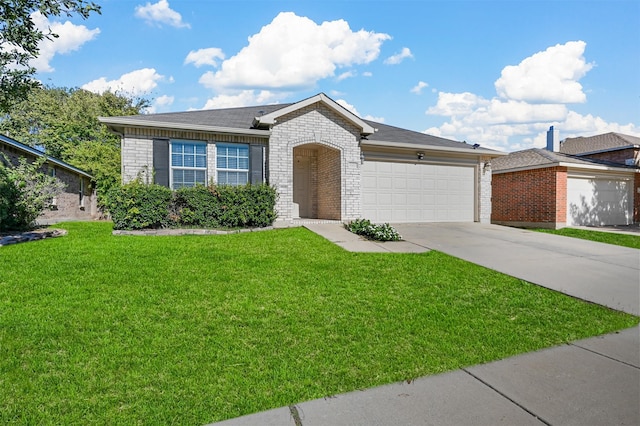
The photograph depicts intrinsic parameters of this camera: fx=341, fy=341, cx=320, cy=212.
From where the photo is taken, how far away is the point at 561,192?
1444 centimetres

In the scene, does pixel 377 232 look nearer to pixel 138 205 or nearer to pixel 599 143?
pixel 138 205

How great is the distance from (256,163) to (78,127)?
963 inches

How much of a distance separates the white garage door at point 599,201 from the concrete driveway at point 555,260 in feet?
19.9

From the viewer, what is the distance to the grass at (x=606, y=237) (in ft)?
34.8

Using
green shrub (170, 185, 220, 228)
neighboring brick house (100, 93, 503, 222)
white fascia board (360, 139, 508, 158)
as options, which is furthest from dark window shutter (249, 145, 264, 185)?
white fascia board (360, 139, 508, 158)

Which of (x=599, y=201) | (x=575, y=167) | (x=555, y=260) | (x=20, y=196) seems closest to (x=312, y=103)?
(x=555, y=260)

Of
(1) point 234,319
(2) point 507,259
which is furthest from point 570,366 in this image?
(2) point 507,259

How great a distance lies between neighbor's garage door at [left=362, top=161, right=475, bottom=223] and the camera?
13148mm

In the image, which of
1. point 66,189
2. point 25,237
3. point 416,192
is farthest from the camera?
point 66,189

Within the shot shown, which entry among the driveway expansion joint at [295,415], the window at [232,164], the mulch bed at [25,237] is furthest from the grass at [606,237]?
the mulch bed at [25,237]

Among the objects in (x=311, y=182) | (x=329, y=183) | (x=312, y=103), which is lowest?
(x=329, y=183)

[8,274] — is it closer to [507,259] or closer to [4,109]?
[4,109]

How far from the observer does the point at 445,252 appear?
7.74m

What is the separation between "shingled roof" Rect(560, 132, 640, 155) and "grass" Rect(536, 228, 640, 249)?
9.10 metres
